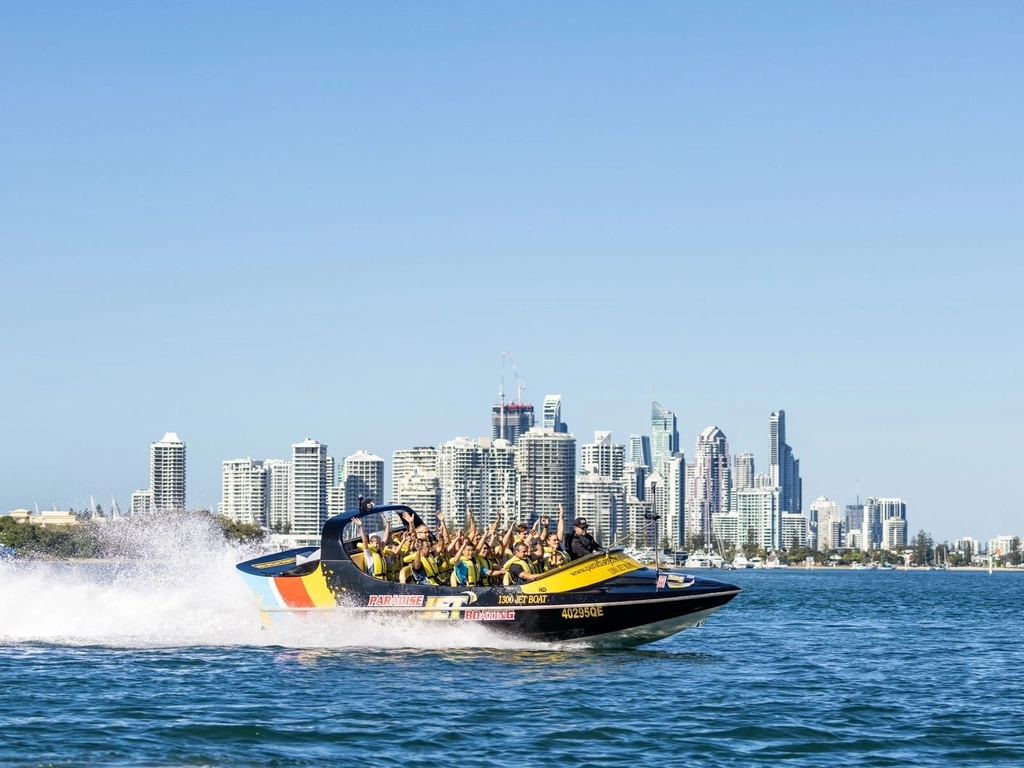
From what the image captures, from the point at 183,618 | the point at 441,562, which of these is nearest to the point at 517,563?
the point at 441,562

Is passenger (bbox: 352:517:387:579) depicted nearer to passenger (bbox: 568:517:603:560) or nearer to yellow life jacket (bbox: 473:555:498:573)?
yellow life jacket (bbox: 473:555:498:573)

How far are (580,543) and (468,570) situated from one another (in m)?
2.26

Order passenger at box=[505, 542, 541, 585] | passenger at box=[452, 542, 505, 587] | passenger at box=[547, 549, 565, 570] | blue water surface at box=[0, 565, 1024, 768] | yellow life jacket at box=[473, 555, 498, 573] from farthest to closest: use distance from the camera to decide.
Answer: yellow life jacket at box=[473, 555, 498, 573], passenger at box=[547, 549, 565, 570], passenger at box=[452, 542, 505, 587], passenger at box=[505, 542, 541, 585], blue water surface at box=[0, 565, 1024, 768]

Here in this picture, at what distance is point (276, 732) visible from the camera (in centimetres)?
1809

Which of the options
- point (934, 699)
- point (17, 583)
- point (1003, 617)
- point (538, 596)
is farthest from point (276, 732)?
point (1003, 617)

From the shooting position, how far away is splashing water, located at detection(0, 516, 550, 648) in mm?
26766

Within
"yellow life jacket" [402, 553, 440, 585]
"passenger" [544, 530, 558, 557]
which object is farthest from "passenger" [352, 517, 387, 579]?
"passenger" [544, 530, 558, 557]

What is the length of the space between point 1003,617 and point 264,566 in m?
32.3

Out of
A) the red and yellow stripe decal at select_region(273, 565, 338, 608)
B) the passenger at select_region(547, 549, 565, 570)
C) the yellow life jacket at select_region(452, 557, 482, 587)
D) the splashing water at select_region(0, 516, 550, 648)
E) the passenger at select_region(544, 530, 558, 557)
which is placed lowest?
the splashing water at select_region(0, 516, 550, 648)

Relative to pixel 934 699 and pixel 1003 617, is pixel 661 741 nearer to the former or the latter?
pixel 934 699

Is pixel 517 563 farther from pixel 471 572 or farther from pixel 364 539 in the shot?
pixel 364 539

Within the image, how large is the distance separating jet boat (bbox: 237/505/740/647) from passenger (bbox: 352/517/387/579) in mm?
123

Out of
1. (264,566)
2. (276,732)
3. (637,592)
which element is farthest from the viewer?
(264,566)

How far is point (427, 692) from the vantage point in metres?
21.4
